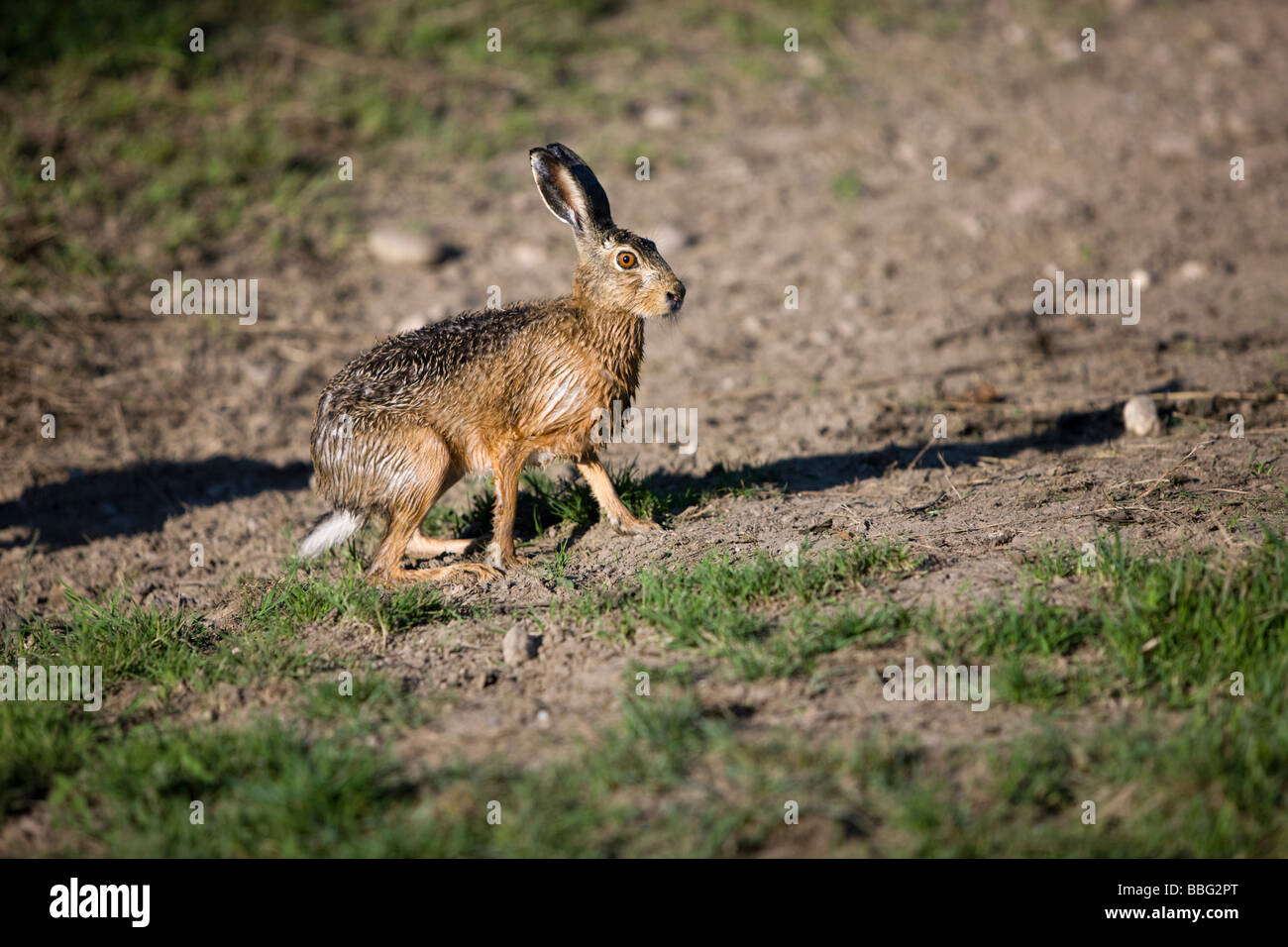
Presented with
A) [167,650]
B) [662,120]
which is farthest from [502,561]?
[662,120]

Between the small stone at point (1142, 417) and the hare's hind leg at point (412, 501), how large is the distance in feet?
13.3

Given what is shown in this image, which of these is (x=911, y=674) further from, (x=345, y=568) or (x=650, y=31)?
(x=650, y=31)

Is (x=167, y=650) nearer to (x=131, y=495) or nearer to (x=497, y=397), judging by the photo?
(x=497, y=397)

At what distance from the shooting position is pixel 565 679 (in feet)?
13.8

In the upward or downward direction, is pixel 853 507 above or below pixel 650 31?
below

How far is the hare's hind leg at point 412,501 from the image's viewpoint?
5.16 m

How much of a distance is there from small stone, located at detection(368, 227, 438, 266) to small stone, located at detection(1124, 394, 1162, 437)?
5.94 m

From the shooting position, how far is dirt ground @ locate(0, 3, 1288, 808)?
4.89 metres

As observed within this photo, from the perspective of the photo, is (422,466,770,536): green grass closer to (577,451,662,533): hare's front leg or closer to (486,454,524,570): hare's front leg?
(577,451,662,533): hare's front leg

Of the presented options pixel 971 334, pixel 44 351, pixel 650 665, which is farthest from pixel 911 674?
pixel 44 351

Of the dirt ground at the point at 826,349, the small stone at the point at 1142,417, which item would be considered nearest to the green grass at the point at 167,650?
the dirt ground at the point at 826,349

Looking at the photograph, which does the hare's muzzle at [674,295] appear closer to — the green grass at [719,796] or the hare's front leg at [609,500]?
the hare's front leg at [609,500]

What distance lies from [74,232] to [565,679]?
745cm

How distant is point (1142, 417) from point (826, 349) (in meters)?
2.54
